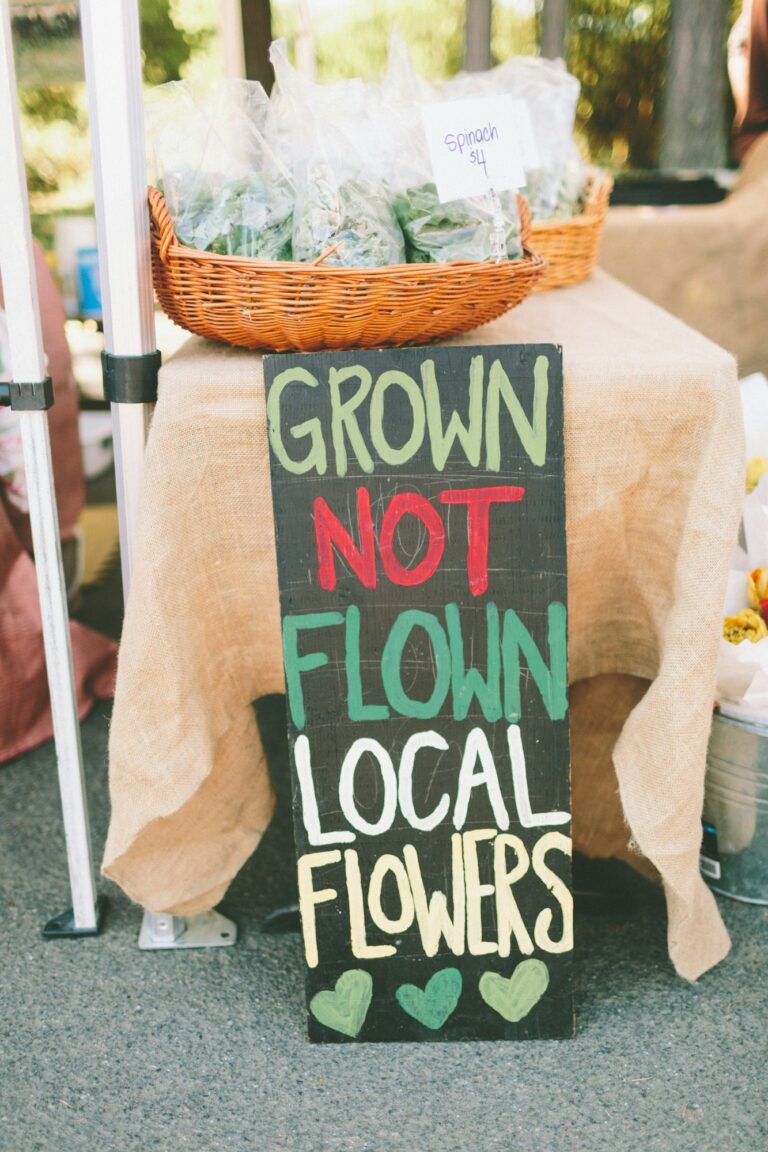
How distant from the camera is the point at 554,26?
175 inches

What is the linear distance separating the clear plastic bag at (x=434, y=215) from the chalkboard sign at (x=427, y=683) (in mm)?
168

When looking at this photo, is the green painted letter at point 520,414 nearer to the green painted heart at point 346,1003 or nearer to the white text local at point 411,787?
the white text local at point 411,787

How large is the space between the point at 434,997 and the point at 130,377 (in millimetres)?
876

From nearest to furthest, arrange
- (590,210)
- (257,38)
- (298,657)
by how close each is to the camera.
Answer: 1. (298,657)
2. (590,210)
3. (257,38)

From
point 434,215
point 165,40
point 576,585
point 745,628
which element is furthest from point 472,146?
point 165,40

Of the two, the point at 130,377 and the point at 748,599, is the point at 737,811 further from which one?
the point at 130,377

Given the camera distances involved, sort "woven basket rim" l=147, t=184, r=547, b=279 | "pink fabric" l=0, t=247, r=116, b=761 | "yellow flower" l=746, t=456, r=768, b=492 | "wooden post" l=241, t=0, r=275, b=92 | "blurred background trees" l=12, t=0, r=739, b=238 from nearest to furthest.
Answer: "woven basket rim" l=147, t=184, r=547, b=279 < "yellow flower" l=746, t=456, r=768, b=492 < "pink fabric" l=0, t=247, r=116, b=761 < "wooden post" l=241, t=0, r=275, b=92 < "blurred background trees" l=12, t=0, r=739, b=238

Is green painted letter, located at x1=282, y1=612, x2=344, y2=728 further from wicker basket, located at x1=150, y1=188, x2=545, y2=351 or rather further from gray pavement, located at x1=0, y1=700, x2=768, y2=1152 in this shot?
gray pavement, located at x1=0, y1=700, x2=768, y2=1152

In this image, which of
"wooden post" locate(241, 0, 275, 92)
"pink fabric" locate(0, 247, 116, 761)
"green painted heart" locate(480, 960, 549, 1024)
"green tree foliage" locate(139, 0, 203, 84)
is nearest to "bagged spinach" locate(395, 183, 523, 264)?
"green painted heart" locate(480, 960, 549, 1024)

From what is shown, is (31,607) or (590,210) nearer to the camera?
(590,210)

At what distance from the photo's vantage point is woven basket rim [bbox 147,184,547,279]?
3.90 feet

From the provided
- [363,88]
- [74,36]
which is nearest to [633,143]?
[74,36]

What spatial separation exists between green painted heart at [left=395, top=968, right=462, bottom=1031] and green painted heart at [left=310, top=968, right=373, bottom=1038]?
4cm

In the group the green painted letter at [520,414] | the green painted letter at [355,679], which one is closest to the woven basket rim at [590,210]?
the green painted letter at [520,414]
